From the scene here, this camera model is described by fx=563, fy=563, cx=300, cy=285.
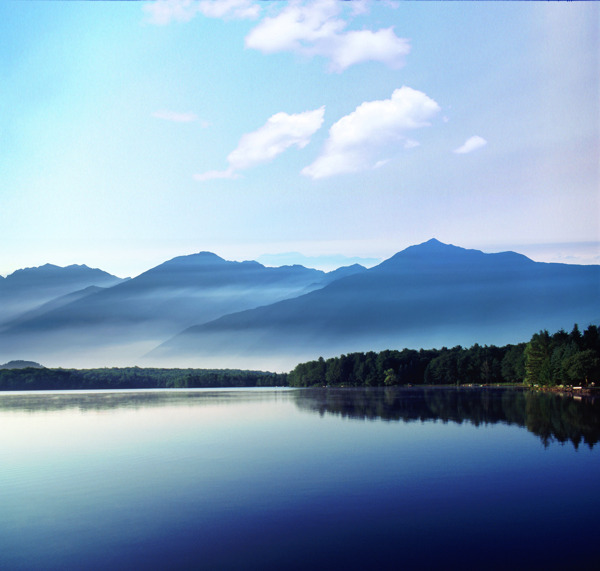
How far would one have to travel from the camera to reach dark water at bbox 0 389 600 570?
51.0ft

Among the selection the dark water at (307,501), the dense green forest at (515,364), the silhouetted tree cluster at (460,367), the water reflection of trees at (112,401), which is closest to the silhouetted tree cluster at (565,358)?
the dense green forest at (515,364)

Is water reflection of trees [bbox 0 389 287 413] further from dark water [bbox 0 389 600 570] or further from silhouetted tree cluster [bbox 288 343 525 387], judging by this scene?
silhouetted tree cluster [bbox 288 343 525 387]

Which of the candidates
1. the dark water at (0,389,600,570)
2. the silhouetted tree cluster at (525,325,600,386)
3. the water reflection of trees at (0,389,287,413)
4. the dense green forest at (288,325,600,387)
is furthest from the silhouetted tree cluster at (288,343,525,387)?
the dark water at (0,389,600,570)

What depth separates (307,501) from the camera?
2109cm

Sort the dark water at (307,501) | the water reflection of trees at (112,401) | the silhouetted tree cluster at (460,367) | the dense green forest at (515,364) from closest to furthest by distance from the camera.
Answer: the dark water at (307,501) < the water reflection of trees at (112,401) < the dense green forest at (515,364) < the silhouetted tree cluster at (460,367)

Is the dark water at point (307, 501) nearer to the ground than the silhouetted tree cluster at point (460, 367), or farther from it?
farther from it

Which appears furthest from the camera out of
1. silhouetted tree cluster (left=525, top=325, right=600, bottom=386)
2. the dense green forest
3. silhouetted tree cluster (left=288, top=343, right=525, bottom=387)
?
silhouetted tree cluster (left=288, top=343, right=525, bottom=387)

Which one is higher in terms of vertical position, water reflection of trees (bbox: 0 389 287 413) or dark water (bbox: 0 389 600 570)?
dark water (bbox: 0 389 600 570)

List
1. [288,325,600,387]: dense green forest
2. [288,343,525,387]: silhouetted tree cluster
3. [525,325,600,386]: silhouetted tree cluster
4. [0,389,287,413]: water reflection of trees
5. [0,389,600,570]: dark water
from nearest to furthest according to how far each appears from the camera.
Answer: [0,389,600,570]: dark water → [0,389,287,413]: water reflection of trees → [525,325,600,386]: silhouetted tree cluster → [288,325,600,387]: dense green forest → [288,343,525,387]: silhouetted tree cluster

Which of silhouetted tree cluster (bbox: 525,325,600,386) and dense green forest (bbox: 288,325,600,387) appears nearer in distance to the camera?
silhouetted tree cluster (bbox: 525,325,600,386)

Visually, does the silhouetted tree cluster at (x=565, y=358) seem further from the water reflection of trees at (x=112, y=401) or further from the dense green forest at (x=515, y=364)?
the water reflection of trees at (x=112, y=401)

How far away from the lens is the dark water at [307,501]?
51.0 ft

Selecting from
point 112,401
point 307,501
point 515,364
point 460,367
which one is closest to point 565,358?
point 515,364

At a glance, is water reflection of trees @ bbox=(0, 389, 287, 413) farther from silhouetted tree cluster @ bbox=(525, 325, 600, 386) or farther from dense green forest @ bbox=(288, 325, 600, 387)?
dense green forest @ bbox=(288, 325, 600, 387)
